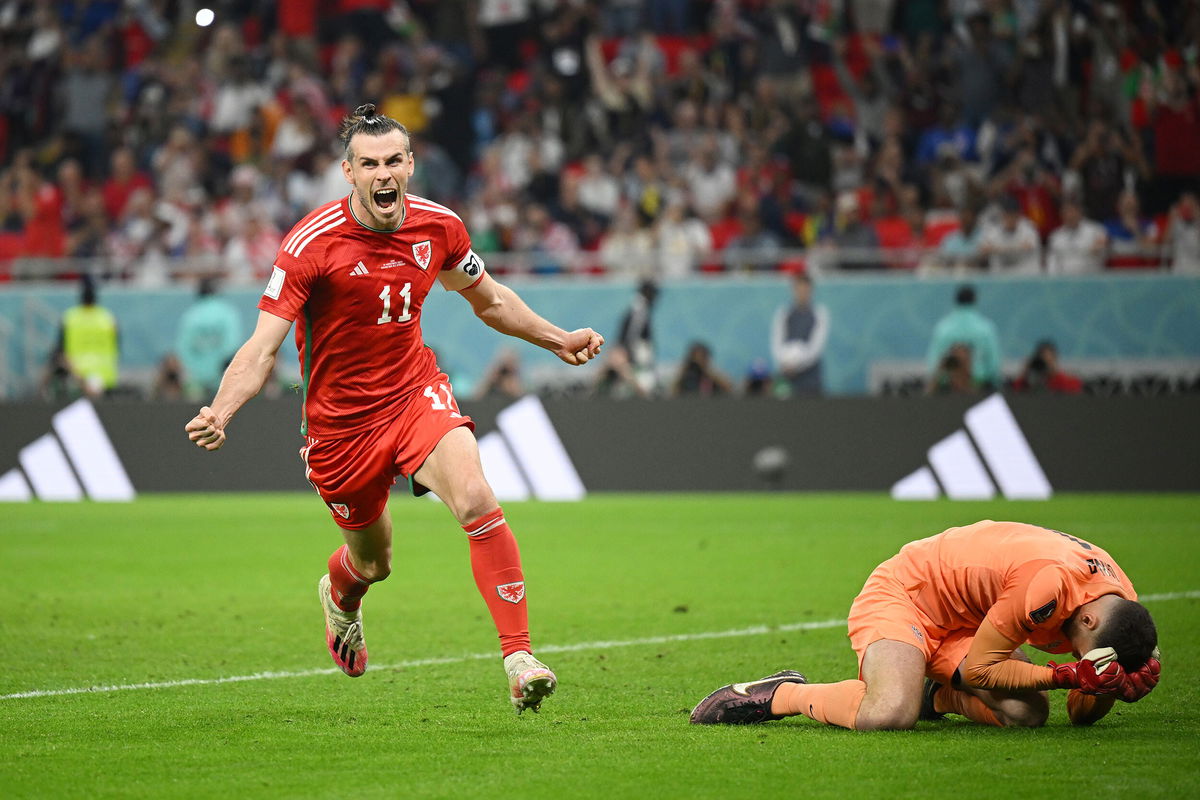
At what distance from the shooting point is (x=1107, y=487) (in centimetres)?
1616

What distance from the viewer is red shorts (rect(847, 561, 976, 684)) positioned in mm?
5848

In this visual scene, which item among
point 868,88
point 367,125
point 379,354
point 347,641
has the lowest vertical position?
point 347,641

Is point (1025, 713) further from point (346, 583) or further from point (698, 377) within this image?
point (698, 377)

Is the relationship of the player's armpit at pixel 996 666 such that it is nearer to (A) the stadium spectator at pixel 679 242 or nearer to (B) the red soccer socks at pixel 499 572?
(B) the red soccer socks at pixel 499 572

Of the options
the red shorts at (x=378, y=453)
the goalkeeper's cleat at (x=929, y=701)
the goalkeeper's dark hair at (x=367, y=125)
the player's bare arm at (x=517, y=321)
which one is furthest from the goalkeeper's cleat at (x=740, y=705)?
the goalkeeper's dark hair at (x=367, y=125)

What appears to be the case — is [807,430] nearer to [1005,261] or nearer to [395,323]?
[1005,261]

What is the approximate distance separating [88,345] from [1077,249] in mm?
10998

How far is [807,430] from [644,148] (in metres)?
5.61

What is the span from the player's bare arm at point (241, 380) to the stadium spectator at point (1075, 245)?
12.7 m

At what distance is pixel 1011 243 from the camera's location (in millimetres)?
17906

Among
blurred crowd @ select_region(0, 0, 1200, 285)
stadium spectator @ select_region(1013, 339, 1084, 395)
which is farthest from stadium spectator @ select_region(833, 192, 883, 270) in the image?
stadium spectator @ select_region(1013, 339, 1084, 395)

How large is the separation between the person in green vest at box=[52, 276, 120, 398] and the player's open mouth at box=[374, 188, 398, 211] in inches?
507

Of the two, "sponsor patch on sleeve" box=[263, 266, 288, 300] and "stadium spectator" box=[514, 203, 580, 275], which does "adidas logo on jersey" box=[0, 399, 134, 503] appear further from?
"sponsor patch on sleeve" box=[263, 266, 288, 300]

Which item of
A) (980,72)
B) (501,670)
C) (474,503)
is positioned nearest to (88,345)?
(980,72)
